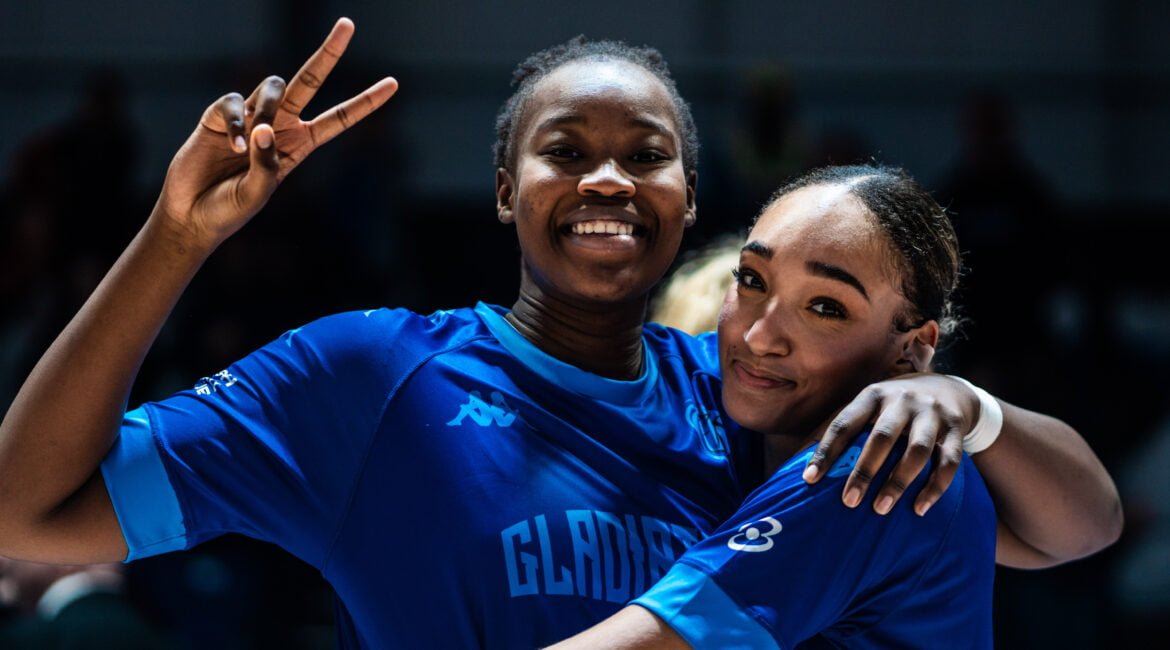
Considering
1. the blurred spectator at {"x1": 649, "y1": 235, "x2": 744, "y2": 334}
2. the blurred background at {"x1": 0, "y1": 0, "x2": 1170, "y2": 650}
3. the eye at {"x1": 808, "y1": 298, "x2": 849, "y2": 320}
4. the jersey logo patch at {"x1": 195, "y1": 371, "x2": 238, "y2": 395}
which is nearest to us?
the jersey logo patch at {"x1": 195, "y1": 371, "x2": 238, "y2": 395}

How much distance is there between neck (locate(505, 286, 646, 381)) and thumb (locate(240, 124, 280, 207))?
0.59 metres

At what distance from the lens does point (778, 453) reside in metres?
2.24

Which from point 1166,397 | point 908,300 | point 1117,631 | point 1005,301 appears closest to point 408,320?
point 908,300

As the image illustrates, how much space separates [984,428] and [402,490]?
0.86 m

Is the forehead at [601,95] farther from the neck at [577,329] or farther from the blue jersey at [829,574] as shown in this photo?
the blue jersey at [829,574]

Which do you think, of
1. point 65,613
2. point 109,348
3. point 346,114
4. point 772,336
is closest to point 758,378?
point 772,336

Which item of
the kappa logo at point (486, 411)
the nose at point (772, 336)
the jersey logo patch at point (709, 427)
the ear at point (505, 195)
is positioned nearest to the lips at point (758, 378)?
the nose at point (772, 336)

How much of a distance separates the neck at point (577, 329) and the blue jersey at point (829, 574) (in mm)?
482

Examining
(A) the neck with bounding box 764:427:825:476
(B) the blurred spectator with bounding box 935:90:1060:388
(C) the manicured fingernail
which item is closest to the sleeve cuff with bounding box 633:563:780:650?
(C) the manicured fingernail

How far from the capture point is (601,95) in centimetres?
224

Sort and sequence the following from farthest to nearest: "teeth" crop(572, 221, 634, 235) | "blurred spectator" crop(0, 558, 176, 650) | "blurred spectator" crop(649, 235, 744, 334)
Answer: "blurred spectator" crop(0, 558, 176, 650) < "blurred spectator" crop(649, 235, 744, 334) < "teeth" crop(572, 221, 634, 235)

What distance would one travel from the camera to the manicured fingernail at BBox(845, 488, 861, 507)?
183 cm

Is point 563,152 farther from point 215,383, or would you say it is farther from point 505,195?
point 215,383

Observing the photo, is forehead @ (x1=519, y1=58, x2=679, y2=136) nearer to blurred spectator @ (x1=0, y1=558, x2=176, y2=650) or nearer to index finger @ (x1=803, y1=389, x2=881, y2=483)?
index finger @ (x1=803, y1=389, x2=881, y2=483)
